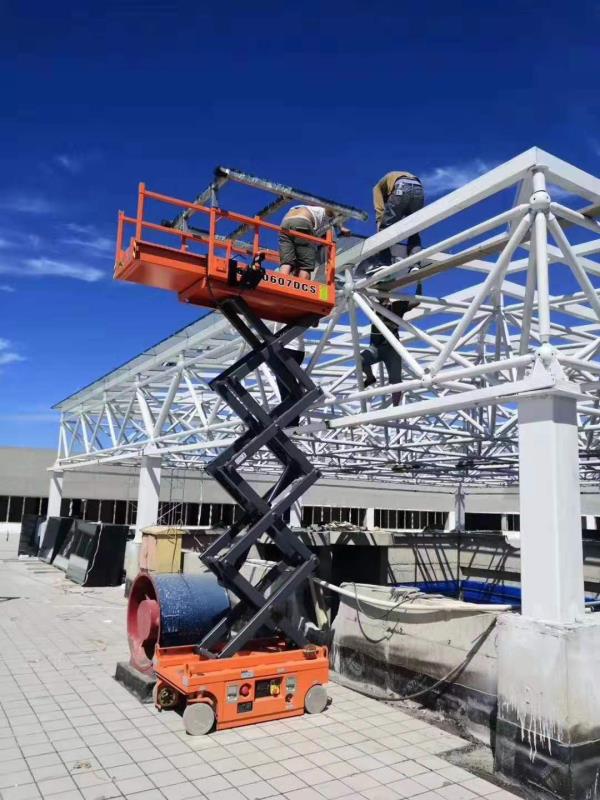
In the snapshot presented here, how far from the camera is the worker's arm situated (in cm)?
960

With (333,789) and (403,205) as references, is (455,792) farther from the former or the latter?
(403,205)

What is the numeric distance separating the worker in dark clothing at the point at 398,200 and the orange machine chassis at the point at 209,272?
1.37m

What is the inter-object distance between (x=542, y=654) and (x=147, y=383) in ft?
47.0

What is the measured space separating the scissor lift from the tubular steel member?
0.01 meters

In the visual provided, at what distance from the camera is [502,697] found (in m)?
5.89

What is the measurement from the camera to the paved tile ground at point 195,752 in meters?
5.44

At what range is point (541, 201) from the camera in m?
6.14

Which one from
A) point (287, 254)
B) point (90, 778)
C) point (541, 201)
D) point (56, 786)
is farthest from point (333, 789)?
point (287, 254)

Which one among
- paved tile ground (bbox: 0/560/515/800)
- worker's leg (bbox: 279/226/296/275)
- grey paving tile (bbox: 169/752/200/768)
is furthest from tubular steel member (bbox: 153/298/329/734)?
worker's leg (bbox: 279/226/296/275)

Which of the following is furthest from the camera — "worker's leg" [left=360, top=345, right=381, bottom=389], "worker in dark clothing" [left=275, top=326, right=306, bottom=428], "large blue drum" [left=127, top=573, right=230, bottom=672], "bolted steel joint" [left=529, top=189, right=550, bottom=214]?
"worker's leg" [left=360, top=345, right=381, bottom=389]

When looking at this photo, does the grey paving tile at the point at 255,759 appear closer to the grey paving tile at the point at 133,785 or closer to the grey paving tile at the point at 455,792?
the grey paving tile at the point at 133,785

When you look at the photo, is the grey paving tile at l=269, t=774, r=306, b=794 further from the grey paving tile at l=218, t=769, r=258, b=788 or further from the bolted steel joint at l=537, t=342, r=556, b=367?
the bolted steel joint at l=537, t=342, r=556, b=367

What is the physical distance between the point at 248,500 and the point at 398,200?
4.76 m

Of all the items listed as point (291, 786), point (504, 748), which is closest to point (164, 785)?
point (291, 786)
